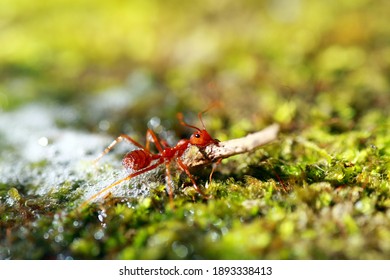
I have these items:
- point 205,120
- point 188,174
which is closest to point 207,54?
point 205,120

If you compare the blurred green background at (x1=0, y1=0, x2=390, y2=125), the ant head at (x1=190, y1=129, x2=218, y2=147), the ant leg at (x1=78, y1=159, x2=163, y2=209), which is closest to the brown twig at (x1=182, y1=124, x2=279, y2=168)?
the ant head at (x1=190, y1=129, x2=218, y2=147)

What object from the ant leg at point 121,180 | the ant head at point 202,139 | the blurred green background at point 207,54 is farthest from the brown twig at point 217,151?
the blurred green background at point 207,54

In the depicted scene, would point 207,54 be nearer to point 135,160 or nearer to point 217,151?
point 217,151

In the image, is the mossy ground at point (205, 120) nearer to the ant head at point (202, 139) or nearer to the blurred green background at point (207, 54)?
the blurred green background at point (207, 54)

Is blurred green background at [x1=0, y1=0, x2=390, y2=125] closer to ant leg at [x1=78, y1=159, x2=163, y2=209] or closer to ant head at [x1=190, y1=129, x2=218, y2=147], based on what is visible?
ant head at [x1=190, y1=129, x2=218, y2=147]
